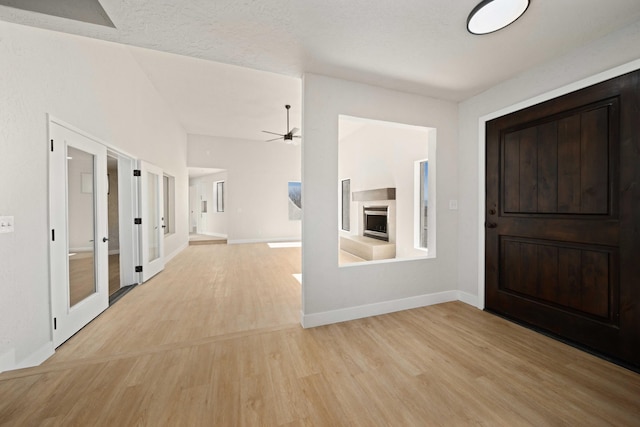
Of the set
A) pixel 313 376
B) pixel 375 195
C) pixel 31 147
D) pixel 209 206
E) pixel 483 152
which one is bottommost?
pixel 313 376

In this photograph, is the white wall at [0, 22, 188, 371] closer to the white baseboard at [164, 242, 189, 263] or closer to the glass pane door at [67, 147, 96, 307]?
the glass pane door at [67, 147, 96, 307]

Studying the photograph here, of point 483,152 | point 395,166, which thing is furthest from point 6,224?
point 395,166

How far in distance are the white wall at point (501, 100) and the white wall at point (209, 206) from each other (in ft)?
26.6

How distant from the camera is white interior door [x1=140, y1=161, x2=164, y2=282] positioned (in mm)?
3859

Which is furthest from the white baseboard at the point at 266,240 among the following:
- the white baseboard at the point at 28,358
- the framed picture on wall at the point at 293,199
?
the white baseboard at the point at 28,358

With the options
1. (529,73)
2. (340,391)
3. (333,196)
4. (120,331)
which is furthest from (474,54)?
(120,331)

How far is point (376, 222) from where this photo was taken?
5.95 m

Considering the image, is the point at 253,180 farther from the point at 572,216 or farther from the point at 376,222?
the point at 572,216

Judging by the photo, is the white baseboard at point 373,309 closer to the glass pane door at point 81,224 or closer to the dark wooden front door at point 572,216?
the dark wooden front door at point 572,216

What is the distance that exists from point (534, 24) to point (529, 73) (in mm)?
812

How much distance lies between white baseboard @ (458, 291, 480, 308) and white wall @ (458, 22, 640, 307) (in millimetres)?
53

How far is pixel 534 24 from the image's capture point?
1828mm

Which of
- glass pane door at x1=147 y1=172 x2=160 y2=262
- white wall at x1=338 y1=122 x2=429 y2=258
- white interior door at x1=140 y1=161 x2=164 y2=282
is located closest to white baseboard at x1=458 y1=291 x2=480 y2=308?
white wall at x1=338 y1=122 x2=429 y2=258

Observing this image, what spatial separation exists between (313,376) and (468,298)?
7.83ft
